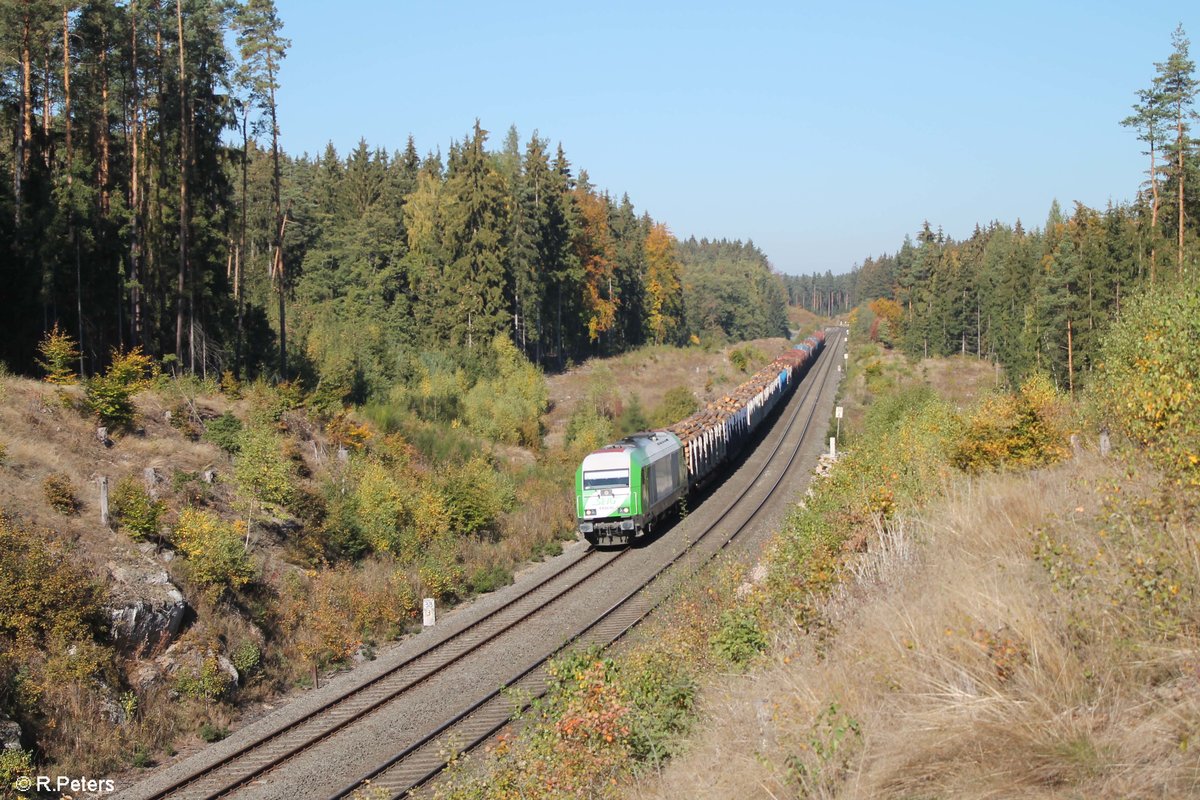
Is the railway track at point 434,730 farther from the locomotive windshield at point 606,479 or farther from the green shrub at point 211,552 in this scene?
the green shrub at point 211,552

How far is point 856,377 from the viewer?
80.1 m

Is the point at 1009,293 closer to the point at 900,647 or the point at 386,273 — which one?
the point at 386,273

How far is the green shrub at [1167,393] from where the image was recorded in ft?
33.9

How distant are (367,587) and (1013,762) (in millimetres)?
17316

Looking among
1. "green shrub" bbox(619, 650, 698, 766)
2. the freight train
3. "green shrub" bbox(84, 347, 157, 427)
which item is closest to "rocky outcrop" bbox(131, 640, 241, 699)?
"green shrub" bbox(619, 650, 698, 766)

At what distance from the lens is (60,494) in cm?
1867

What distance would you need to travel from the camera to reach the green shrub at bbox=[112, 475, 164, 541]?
1870cm

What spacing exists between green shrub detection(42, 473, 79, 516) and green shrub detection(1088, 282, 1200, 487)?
61.2 feet

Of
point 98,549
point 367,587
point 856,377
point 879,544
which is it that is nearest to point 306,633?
point 367,587

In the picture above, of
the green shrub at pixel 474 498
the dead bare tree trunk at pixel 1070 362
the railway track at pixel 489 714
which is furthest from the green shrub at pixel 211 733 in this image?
the dead bare tree trunk at pixel 1070 362

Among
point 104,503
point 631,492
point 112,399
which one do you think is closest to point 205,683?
point 104,503

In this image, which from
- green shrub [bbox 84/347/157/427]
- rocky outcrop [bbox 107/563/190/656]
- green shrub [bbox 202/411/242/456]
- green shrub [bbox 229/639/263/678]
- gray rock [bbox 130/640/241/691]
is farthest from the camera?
green shrub [bbox 202/411/242/456]

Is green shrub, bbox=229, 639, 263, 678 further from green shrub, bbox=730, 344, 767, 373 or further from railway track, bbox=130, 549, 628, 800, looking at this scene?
green shrub, bbox=730, 344, 767, 373

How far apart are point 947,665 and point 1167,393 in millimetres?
8251
